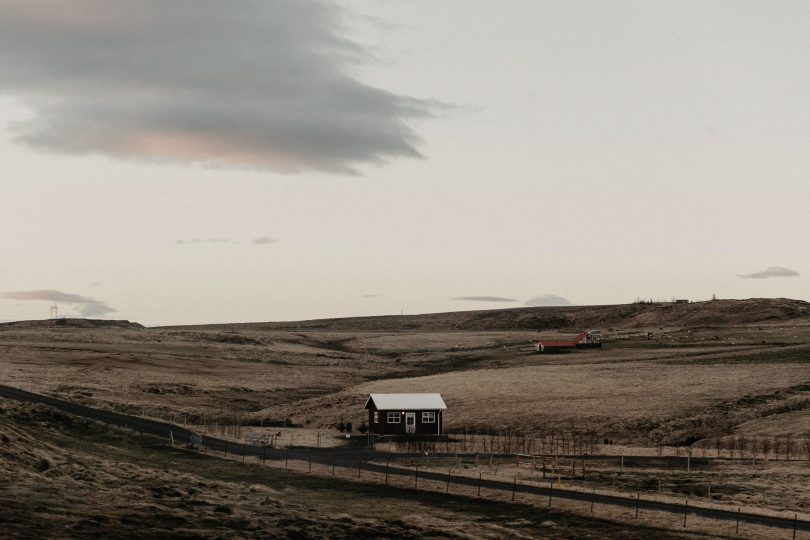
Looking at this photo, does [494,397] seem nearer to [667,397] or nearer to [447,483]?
[667,397]

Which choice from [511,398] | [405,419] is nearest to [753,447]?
[405,419]

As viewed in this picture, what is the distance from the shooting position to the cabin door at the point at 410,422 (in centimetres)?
8244

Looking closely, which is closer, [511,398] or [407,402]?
[407,402]

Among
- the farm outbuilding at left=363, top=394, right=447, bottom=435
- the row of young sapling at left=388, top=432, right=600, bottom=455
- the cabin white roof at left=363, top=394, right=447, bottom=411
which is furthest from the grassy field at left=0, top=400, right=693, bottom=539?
the cabin white roof at left=363, top=394, right=447, bottom=411

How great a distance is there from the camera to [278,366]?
14838cm

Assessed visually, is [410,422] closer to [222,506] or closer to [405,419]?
[405,419]

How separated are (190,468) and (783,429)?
47384 millimetres

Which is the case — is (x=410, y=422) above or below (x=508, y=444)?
above

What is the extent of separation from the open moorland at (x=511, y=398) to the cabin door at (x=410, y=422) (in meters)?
4.25

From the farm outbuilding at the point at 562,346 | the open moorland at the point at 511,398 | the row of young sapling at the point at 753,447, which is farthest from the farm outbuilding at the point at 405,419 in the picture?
the farm outbuilding at the point at 562,346

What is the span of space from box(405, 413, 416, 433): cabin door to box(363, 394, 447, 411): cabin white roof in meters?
0.66

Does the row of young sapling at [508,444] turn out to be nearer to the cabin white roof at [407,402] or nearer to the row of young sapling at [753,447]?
the cabin white roof at [407,402]

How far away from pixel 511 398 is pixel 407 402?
1477cm

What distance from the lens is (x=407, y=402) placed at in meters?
83.7
